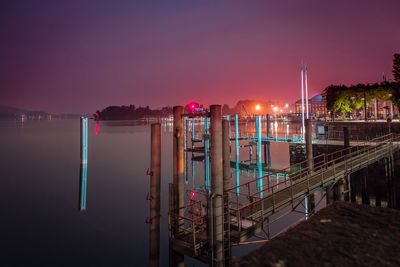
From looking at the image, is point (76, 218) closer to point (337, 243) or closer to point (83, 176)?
point (83, 176)

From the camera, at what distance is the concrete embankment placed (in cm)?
607

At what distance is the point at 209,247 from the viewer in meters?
8.95

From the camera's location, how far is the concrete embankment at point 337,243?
239 inches

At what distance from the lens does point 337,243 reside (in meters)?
6.92

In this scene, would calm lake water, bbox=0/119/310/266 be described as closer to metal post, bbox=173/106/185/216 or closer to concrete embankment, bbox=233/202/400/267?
metal post, bbox=173/106/185/216

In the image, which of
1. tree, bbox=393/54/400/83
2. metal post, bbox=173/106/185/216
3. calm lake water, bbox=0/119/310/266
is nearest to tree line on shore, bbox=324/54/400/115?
tree, bbox=393/54/400/83

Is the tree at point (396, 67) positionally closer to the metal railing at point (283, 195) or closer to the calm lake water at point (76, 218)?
the calm lake water at point (76, 218)

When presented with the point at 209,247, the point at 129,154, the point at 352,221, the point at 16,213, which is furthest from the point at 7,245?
the point at 129,154

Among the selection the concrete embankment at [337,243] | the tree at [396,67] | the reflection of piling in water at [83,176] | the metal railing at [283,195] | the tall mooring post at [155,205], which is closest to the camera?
the concrete embankment at [337,243]

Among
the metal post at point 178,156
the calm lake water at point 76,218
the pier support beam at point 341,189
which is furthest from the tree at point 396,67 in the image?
the metal post at point 178,156

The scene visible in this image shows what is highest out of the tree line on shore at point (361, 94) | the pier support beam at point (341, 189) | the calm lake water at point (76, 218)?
the tree line on shore at point (361, 94)

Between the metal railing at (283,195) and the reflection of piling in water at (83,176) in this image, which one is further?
the reflection of piling in water at (83,176)

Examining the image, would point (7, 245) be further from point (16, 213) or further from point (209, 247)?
point (209, 247)

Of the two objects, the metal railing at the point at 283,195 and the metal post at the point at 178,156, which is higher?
the metal post at the point at 178,156
